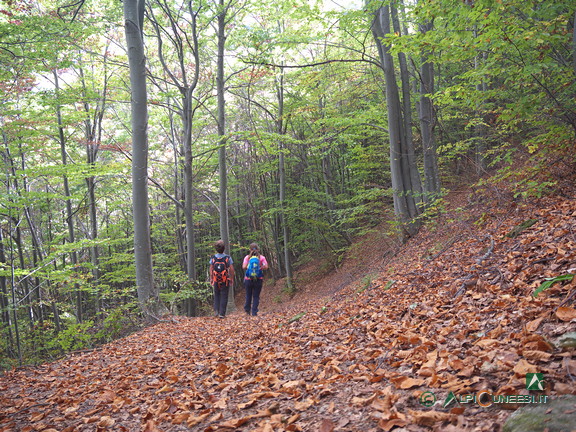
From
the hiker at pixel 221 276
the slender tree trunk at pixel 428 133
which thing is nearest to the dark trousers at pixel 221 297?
the hiker at pixel 221 276

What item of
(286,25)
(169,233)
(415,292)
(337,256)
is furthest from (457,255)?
(169,233)

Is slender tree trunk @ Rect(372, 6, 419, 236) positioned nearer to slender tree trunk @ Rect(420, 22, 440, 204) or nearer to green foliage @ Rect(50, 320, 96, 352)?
slender tree trunk @ Rect(420, 22, 440, 204)

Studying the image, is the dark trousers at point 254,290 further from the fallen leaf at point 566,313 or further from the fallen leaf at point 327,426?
the fallen leaf at point 566,313

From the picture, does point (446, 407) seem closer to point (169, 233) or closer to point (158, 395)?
point (158, 395)

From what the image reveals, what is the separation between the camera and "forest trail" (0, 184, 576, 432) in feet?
7.50

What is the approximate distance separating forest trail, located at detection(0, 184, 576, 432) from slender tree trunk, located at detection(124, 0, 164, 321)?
1.87 m

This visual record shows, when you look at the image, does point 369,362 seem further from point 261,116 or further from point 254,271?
point 261,116

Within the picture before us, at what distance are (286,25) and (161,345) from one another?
17.5 metres

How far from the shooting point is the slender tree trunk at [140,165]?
8039 millimetres

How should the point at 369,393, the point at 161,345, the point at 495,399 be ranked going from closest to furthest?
the point at 495,399, the point at 369,393, the point at 161,345

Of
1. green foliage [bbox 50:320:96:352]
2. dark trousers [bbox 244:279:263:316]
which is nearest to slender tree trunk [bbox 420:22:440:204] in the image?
dark trousers [bbox 244:279:263:316]

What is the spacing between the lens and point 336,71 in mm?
11352

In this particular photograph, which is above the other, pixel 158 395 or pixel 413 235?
pixel 413 235

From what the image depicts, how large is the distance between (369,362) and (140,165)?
6.80 m
